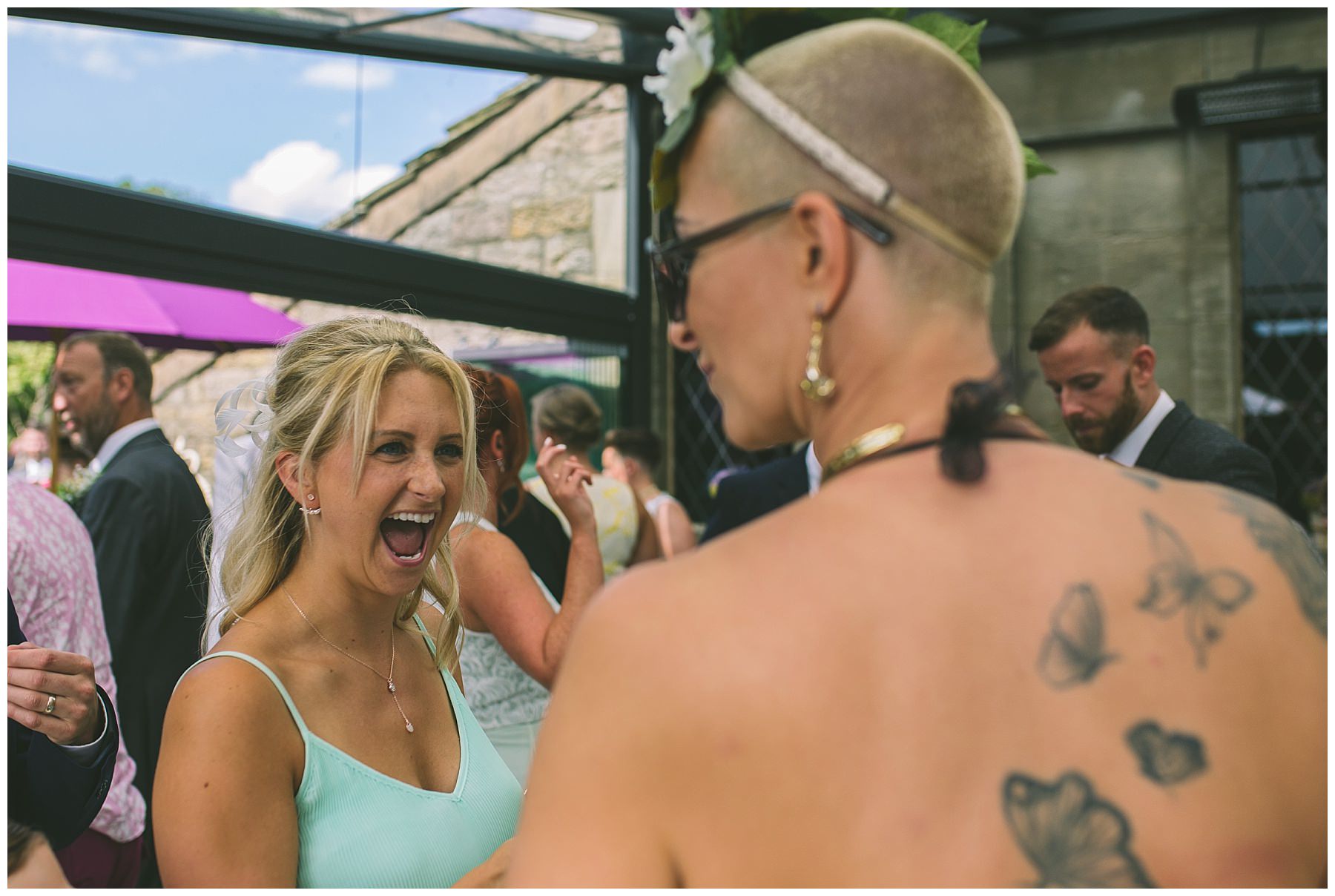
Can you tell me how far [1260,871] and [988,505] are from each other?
42 centimetres

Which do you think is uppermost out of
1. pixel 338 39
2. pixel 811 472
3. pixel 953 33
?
pixel 338 39

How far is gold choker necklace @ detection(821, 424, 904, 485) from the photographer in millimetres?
1122

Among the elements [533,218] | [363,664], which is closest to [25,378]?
[533,218]

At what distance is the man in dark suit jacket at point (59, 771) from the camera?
2215mm

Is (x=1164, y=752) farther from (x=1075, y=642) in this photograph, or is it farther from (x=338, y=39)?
(x=338, y=39)

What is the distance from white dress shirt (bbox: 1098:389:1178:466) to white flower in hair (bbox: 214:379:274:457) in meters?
2.75

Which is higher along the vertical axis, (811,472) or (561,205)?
(561,205)

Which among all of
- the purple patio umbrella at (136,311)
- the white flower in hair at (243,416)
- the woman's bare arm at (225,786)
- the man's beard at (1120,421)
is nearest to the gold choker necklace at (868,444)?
the woman's bare arm at (225,786)

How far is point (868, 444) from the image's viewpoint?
1130 mm

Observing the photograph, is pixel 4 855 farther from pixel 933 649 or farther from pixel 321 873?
pixel 933 649

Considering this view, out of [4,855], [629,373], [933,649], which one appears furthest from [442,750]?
[629,373]

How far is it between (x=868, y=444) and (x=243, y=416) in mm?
1946

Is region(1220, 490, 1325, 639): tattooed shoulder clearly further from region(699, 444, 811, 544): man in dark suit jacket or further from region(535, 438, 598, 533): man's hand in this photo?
region(699, 444, 811, 544): man in dark suit jacket

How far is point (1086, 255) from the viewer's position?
7531 millimetres
